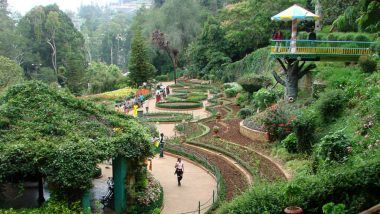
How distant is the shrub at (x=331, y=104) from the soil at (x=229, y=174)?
14.1 ft

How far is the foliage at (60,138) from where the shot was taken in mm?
11641

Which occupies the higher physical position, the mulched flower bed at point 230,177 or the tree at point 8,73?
the tree at point 8,73

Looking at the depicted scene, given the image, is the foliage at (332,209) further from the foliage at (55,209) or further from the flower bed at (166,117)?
the flower bed at (166,117)

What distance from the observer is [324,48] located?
23703 millimetres

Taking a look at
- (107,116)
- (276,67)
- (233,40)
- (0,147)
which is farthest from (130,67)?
(0,147)

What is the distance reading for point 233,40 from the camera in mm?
52750

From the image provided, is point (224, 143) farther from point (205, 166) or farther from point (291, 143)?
point (291, 143)

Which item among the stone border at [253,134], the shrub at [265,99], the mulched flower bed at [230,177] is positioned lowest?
the mulched flower bed at [230,177]

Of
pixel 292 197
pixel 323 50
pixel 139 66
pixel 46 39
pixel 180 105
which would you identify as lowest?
pixel 180 105

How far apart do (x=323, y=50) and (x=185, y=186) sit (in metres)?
11.2

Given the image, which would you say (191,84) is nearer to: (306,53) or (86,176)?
(306,53)

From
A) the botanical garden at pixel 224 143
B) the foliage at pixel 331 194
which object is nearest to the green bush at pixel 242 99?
the botanical garden at pixel 224 143

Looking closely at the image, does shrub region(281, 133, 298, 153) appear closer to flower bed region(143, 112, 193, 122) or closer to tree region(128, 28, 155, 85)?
flower bed region(143, 112, 193, 122)

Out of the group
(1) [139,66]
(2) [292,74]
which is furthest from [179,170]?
(1) [139,66]
